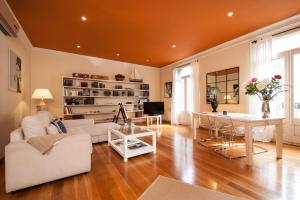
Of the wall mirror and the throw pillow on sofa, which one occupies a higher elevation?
the wall mirror

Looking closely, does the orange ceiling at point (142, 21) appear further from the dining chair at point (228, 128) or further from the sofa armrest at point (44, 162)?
the sofa armrest at point (44, 162)

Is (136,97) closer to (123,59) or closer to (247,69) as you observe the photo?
(123,59)

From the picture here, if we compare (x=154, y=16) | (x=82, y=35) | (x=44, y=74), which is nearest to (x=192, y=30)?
(x=154, y=16)

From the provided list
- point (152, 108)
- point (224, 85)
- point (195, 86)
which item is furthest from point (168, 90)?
point (224, 85)

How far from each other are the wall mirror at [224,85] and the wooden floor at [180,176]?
72.4 inches

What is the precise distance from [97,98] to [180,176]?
180 inches

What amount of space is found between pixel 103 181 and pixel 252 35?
15.1ft

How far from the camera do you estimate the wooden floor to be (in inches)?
65.7

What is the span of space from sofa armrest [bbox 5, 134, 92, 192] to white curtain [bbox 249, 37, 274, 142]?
391cm

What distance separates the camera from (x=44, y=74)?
480 cm

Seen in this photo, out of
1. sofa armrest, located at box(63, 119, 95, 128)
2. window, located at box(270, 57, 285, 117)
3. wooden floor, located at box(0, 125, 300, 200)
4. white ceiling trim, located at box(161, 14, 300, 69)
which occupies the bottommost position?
wooden floor, located at box(0, 125, 300, 200)

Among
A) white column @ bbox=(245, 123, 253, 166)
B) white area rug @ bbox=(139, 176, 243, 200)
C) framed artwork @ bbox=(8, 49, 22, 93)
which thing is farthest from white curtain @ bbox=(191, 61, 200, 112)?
framed artwork @ bbox=(8, 49, 22, 93)

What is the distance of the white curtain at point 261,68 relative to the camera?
11.4 feet

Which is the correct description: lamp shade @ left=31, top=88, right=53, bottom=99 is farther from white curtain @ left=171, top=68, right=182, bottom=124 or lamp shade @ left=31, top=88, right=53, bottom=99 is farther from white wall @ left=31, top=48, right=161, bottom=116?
white curtain @ left=171, top=68, right=182, bottom=124
